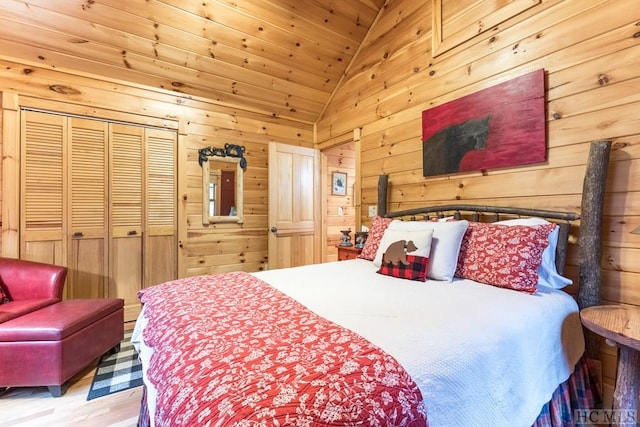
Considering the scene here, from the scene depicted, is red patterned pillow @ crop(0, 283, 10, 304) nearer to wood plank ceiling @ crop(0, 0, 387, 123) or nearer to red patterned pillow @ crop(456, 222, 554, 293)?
wood plank ceiling @ crop(0, 0, 387, 123)

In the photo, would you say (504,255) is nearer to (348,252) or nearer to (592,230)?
(592,230)

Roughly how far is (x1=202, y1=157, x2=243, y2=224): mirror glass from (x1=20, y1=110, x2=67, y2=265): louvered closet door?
4.29 ft

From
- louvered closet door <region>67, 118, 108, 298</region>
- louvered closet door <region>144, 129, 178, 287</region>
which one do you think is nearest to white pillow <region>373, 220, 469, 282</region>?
louvered closet door <region>144, 129, 178, 287</region>

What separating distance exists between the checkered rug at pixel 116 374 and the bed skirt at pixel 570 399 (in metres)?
0.59

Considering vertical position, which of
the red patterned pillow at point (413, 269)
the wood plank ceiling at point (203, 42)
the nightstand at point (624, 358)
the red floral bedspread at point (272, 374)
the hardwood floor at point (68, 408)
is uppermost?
the wood plank ceiling at point (203, 42)

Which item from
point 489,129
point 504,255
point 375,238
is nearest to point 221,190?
point 375,238

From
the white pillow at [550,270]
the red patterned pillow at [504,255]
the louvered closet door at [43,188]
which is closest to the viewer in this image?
the red patterned pillow at [504,255]

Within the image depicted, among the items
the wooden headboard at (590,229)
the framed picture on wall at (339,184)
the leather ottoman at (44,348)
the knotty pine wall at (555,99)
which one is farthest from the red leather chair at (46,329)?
the framed picture on wall at (339,184)

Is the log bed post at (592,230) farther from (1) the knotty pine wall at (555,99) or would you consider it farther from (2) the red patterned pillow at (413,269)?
(2) the red patterned pillow at (413,269)

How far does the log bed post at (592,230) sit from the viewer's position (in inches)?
62.8

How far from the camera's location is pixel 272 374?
2.53 feet

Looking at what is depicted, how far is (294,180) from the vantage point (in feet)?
13.2

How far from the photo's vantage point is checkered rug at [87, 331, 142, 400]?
1922mm

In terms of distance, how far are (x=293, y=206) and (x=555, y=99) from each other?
291 cm
